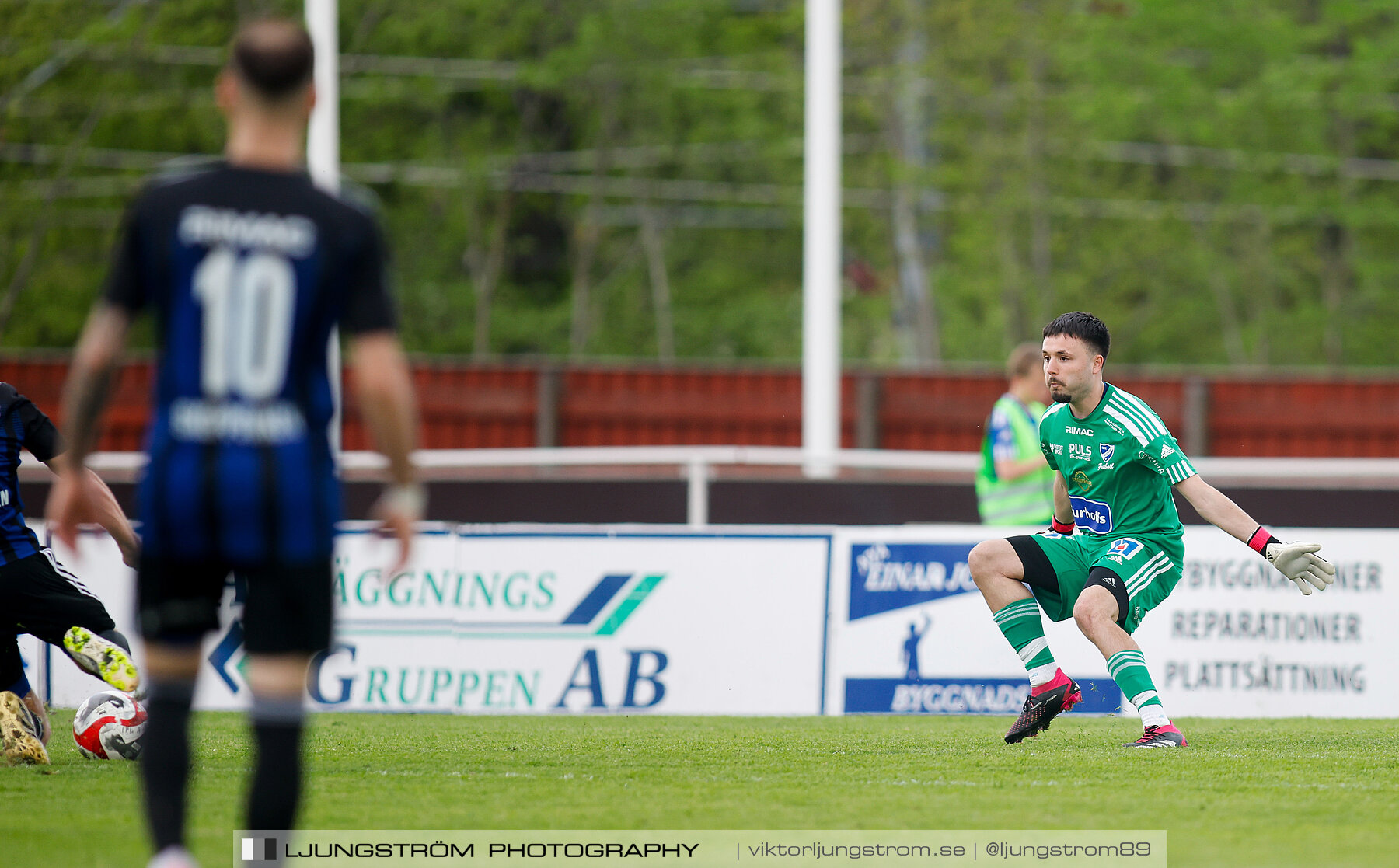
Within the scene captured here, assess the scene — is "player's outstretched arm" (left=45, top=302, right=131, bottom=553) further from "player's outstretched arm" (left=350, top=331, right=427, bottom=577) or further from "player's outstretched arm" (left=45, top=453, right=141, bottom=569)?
"player's outstretched arm" (left=45, top=453, right=141, bottom=569)

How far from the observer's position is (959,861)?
4.38m

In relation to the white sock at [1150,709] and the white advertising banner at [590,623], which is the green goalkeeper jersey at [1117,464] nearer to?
the white sock at [1150,709]

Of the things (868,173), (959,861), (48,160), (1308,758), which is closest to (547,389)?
(48,160)

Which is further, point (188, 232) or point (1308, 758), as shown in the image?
point (1308, 758)

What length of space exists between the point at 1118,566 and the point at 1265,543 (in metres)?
0.60

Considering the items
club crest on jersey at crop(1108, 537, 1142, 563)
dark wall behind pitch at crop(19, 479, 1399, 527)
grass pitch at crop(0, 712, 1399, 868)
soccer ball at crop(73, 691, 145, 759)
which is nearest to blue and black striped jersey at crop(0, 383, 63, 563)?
soccer ball at crop(73, 691, 145, 759)

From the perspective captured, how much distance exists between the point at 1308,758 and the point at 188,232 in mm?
4929

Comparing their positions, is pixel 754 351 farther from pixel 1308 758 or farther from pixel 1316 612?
pixel 1308 758

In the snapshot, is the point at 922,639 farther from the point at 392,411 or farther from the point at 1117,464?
the point at 392,411

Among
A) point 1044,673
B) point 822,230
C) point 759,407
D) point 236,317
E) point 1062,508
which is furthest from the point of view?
point 759,407

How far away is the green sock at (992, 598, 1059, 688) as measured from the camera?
6676mm

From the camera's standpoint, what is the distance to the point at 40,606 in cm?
634

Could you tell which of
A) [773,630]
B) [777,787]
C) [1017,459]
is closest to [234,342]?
[777,787]

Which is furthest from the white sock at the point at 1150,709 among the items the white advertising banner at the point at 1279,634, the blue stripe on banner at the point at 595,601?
the blue stripe on banner at the point at 595,601
